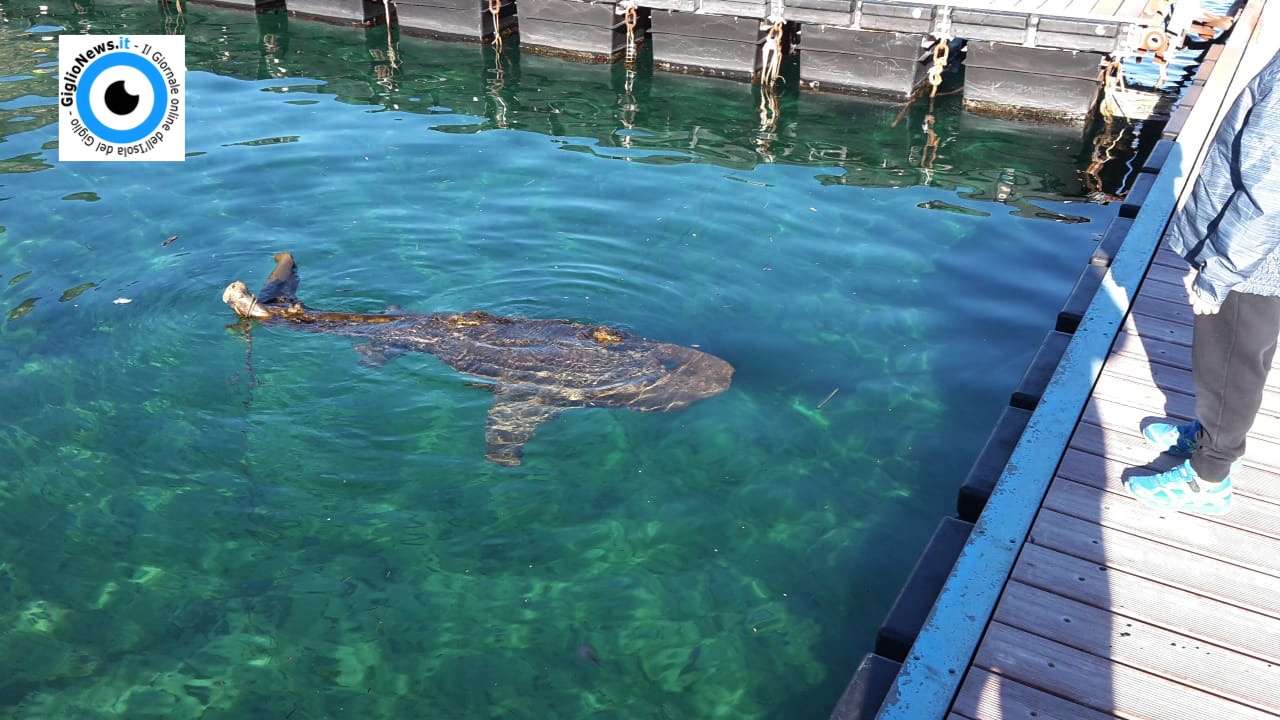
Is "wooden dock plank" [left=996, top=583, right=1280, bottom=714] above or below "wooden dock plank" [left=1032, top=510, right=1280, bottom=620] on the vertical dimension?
below

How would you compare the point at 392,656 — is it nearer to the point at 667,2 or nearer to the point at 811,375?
the point at 811,375

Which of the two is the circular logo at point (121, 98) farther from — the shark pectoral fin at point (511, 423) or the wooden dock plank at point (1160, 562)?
the wooden dock plank at point (1160, 562)

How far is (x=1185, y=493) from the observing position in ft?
16.1

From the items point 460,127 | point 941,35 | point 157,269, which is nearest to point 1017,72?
point 941,35

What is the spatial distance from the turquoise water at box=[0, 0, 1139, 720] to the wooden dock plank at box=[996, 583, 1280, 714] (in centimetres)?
133

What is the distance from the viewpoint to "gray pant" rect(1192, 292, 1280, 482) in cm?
442

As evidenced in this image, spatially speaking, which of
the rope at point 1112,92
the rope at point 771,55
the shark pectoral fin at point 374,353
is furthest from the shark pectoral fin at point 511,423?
the rope at point 1112,92

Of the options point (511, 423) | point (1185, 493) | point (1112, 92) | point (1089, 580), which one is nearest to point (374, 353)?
point (511, 423)

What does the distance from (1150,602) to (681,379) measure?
3990 millimetres

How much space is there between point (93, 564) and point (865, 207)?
838 cm

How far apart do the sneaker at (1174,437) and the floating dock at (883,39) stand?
9551 mm

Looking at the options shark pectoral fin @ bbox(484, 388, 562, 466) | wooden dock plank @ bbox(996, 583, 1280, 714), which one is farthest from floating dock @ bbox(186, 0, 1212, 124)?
wooden dock plank @ bbox(996, 583, 1280, 714)

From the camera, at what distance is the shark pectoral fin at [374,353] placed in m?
8.05

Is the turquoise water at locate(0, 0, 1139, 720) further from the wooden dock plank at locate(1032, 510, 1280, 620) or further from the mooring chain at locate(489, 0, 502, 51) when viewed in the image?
the mooring chain at locate(489, 0, 502, 51)
